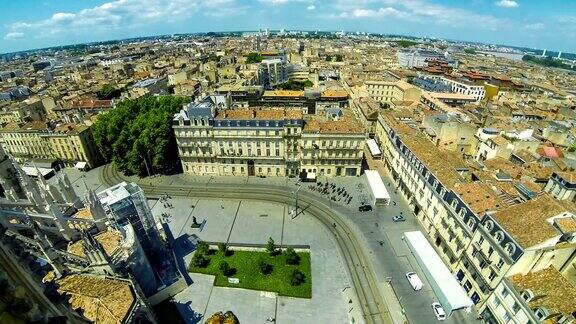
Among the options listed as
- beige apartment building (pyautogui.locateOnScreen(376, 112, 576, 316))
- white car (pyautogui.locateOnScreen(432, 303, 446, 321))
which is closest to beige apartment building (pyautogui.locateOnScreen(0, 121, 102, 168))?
beige apartment building (pyautogui.locateOnScreen(376, 112, 576, 316))

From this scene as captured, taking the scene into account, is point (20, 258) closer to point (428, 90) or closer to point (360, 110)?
point (360, 110)

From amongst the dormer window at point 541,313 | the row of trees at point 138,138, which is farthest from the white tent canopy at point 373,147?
the row of trees at point 138,138

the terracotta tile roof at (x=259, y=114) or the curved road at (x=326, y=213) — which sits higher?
the terracotta tile roof at (x=259, y=114)

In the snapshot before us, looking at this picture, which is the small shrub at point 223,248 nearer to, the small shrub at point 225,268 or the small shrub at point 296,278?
the small shrub at point 225,268

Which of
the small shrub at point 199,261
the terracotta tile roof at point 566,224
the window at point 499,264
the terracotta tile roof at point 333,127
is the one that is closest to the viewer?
the terracotta tile roof at point 566,224

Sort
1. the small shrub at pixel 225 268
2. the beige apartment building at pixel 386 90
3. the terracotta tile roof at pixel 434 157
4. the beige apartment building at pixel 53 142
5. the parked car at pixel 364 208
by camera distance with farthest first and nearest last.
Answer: the beige apartment building at pixel 386 90, the beige apartment building at pixel 53 142, the parked car at pixel 364 208, the terracotta tile roof at pixel 434 157, the small shrub at pixel 225 268

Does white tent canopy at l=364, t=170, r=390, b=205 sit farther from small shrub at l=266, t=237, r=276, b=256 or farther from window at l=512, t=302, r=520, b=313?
window at l=512, t=302, r=520, b=313

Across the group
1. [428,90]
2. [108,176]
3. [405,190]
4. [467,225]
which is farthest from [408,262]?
[428,90]
